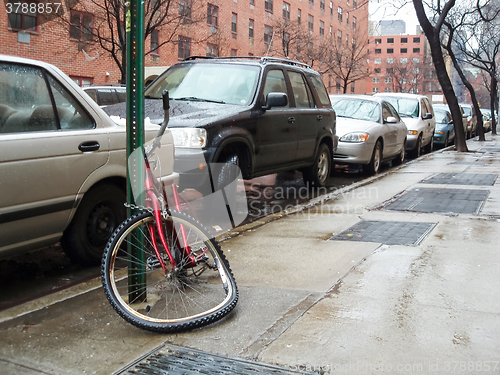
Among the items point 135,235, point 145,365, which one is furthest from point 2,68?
point 145,365

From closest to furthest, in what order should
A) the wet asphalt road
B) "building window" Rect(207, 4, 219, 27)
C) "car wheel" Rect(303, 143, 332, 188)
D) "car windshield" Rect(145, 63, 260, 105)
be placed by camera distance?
the wet asphalt road
"car windshield" Rect(145, 63, 260, 105)
"car wheel" Rect(303, 143, 332, 188)
"building window" Rect(207, 4, 219, 27)

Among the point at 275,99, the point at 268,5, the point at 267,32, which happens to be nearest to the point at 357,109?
the point at 275,99

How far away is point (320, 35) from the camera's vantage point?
5672cm

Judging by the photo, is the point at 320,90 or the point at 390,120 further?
the point at 390,120

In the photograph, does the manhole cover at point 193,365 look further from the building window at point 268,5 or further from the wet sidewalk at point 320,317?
the building window at point 268,5

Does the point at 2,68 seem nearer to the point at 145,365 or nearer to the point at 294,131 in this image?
the point at 145,365

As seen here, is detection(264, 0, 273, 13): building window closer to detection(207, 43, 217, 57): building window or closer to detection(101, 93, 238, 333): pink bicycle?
detection(207, 43, 217, 57): building window

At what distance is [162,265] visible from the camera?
3.78 metres

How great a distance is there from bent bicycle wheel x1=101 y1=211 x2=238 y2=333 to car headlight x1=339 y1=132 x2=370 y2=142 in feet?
24.6

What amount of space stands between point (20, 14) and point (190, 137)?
66.6 ft

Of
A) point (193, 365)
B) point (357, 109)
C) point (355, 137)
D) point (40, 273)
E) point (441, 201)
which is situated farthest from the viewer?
point (357, 109)

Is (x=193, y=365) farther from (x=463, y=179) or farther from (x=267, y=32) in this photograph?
(x=267, y=32)

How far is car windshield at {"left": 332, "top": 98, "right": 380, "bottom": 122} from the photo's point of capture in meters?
12.5

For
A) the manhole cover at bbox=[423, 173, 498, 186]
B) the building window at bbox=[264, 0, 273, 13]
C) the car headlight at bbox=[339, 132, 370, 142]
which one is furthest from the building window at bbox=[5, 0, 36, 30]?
the building window at bbox=[264, 0, 273, 13]
